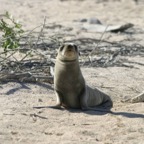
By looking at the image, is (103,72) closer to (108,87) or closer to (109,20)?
(108,87)

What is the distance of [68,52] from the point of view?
6.41 m

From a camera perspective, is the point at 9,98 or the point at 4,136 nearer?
the point at 4,136

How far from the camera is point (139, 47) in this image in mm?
10914

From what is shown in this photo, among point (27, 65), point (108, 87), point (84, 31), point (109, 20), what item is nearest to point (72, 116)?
point (108, 87)

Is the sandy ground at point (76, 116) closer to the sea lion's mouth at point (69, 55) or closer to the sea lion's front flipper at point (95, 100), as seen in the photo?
the sea lion's front flipper at point (95, 100)

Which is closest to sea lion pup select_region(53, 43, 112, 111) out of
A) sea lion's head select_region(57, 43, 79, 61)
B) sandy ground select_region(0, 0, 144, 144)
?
sea lion's head select_region(57, 43, 79, 61)

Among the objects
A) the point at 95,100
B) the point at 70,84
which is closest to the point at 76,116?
the point at 70,84

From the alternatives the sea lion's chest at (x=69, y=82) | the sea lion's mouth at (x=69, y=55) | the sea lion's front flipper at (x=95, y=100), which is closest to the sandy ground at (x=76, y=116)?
the sea lion's front flipper at (x=95, y=100)

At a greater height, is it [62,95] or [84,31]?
[62,95]

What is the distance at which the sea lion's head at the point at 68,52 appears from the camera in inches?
251

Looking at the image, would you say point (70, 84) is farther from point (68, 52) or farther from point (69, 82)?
point (68, 52)

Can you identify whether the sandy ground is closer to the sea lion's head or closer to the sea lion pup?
the sea lion pup

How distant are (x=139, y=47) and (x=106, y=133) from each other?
5.31 meters

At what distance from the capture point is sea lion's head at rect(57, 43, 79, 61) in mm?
6368
